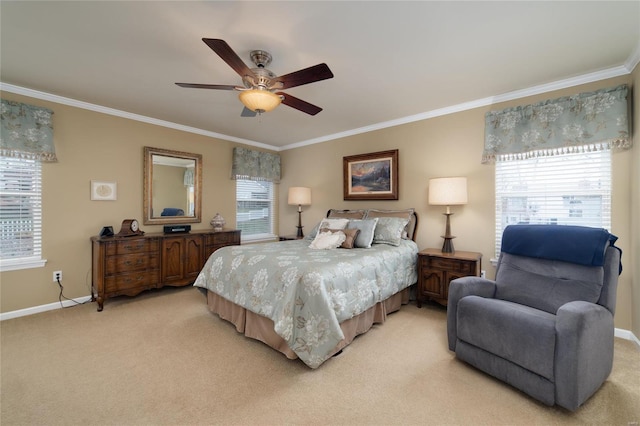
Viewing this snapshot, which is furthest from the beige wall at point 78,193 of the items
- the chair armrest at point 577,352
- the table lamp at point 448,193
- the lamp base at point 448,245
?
the chair armrest at point 577,352

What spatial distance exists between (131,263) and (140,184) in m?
1.19

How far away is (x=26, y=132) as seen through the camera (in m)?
2.96

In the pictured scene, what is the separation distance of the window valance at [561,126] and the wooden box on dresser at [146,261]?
405 centimetres

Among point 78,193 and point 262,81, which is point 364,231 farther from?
point 78,193

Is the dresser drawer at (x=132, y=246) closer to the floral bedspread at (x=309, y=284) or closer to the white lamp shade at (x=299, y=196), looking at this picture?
the floral bedspread at (x=309, y=284)

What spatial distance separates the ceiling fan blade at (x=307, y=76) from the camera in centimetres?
185

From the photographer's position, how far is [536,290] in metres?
2.10

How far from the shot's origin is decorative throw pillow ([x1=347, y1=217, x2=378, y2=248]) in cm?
330

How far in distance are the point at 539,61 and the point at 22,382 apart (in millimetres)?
4831

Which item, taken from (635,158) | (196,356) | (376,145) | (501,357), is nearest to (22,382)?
(196,356)

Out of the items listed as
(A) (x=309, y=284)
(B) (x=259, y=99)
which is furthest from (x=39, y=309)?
(B) (x=259, y=99)

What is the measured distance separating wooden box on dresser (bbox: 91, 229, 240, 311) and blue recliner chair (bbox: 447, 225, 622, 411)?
3445 mm

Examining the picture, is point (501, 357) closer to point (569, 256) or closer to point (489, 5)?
point (569, 256)

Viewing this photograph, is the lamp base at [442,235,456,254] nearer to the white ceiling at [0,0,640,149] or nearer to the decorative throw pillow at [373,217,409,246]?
the decorative throw pillow at [373,217,409,246]
